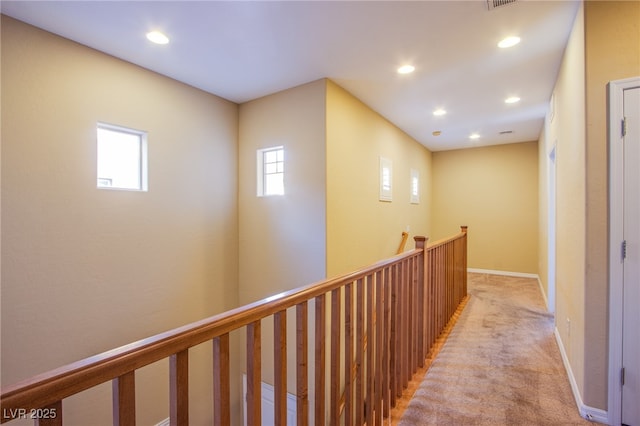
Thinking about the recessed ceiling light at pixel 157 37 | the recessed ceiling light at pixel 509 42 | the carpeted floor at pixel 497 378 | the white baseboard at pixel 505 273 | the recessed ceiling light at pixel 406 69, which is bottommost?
the white baseboard at pixel 505 273

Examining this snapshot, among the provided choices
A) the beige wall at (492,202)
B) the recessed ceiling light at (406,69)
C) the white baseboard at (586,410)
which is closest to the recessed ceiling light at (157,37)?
the recessed ceiling light at (406,69)

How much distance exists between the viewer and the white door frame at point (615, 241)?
1677 millimetres

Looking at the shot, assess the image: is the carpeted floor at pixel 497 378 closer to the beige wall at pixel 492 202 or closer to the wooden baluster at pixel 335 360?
the wooden baluster at pixel 335 360

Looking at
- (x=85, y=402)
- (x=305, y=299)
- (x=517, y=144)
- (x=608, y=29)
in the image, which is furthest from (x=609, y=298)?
(x=517, y=144)

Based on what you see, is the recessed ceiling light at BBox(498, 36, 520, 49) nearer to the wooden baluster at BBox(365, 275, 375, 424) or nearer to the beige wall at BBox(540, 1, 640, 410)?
the beige wall at BBox(540, 1, 640, 410)

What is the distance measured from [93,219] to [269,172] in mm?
1888

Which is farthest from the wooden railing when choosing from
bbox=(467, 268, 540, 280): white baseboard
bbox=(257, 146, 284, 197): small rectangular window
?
bbox=(467, 268, 540, 280): white baseboard

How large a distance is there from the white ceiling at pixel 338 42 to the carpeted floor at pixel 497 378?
267 centimetres

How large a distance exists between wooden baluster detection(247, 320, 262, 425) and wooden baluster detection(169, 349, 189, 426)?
0.71ft

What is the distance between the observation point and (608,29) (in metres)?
1.73

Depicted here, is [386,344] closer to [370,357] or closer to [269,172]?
[370,357]

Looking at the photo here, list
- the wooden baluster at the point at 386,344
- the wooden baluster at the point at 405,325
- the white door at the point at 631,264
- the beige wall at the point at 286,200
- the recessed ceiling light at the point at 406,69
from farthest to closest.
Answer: the beige wall at the point at 286,200 < the recessed ceiling light at the point at 406,69 < the wooden baluster at the point at 405,325 < the wooden baluster at the point at 386,344 < the white door at the point at 631,264

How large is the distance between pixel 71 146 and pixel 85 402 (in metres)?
2.17

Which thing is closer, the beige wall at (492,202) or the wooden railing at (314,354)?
the wooden railing at (314,354)
